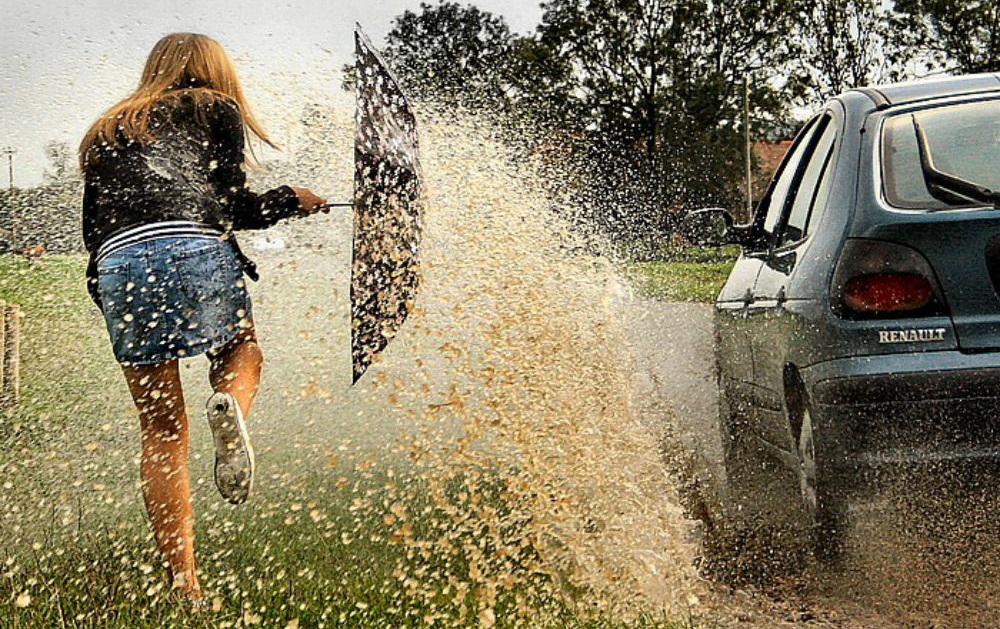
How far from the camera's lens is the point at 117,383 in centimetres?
902

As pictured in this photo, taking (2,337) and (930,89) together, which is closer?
(930,89)

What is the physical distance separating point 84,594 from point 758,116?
42245mm

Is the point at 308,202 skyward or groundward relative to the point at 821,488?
skyward

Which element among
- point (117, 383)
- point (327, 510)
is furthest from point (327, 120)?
point (117, 383)

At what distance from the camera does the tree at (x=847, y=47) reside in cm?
3039

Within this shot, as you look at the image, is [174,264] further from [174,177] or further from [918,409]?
[918,409]

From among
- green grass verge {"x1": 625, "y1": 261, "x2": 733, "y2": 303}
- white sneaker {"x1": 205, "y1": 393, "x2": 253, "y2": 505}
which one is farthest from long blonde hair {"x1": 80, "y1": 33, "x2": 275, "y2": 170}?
green grass verge {"x1": 625, "y1": 261, "x2": 733, "y2": 303}

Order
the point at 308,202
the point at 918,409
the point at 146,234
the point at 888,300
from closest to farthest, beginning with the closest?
the point at 918,409 < the point at 888,300 < the point at 146,234 < the point at 308,202

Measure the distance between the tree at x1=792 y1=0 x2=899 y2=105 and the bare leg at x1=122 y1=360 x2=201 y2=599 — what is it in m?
27.9

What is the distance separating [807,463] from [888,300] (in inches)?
23.8

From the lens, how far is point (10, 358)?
25.1ft

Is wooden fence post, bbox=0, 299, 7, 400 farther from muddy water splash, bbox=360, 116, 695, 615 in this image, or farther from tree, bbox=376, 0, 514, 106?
tree, bbox=376, 0, 514, 106

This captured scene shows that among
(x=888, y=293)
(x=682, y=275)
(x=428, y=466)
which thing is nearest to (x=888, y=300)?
(x=888, y=293)

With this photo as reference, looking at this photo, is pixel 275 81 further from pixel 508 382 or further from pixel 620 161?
pixel 620 161
